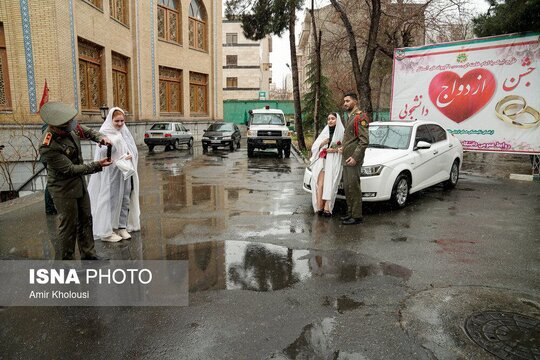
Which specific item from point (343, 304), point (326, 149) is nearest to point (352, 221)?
point (326, 149)

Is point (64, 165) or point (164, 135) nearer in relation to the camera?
point (64, 165)

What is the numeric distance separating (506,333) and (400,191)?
186 inches

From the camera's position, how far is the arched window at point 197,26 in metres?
30.7

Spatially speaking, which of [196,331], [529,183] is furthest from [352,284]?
[529,183]

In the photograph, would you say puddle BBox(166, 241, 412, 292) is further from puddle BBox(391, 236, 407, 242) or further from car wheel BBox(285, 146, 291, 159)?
car wheel BBox(285, 146, 291, 159)

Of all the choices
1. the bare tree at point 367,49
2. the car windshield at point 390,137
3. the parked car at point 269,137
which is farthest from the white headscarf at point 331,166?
the parked car at point 269,137

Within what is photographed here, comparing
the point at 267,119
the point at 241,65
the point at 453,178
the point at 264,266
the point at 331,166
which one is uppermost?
the point at 241,65

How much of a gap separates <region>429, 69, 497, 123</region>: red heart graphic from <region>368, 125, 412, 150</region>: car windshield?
4.78m

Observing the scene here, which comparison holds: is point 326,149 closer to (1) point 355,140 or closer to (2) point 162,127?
(1) point 355,140

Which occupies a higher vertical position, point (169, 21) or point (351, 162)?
point (169, 21)

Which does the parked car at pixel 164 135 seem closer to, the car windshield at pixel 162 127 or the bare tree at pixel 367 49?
the car windshield at pixel 162 127

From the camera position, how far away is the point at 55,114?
4371mm

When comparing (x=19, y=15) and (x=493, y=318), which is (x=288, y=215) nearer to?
(x=493, y=318)

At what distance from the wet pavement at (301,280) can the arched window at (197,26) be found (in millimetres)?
24762
